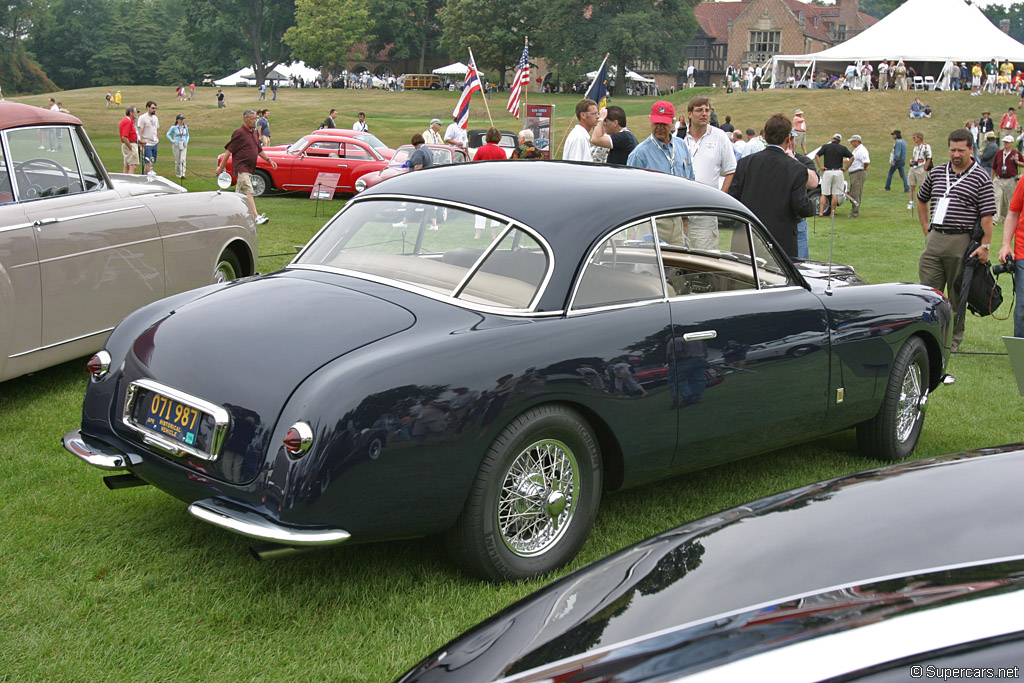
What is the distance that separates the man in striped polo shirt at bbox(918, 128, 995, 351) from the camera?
8.64 m

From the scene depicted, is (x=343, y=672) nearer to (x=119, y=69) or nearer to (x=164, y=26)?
(x=119, y=69)

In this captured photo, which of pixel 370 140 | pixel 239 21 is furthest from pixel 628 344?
pixel 239 21

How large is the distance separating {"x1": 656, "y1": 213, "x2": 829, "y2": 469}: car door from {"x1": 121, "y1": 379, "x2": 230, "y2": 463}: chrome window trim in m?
2.02

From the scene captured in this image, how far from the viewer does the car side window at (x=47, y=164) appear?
653 centimetres

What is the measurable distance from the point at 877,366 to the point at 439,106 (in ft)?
222

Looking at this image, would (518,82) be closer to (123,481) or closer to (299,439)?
(123,481)

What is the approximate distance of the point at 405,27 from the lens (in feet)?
338

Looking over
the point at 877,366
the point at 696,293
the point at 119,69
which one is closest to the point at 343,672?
the point at 696,293

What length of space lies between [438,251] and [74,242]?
10.2 feet

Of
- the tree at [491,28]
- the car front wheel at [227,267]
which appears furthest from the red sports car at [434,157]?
the tree at [491,28]

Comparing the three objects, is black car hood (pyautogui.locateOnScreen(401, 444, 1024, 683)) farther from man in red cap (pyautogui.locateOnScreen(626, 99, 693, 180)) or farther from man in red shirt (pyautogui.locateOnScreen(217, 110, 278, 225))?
man in red shirt (pyautogui.locateOnScreen(217, 110, 278, 225))

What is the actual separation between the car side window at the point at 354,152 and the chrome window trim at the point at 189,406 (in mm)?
20901

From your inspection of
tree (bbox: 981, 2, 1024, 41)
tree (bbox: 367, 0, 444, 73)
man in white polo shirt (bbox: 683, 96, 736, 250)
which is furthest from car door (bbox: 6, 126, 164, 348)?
tree (bbox: 981, 2, 1024, 41)

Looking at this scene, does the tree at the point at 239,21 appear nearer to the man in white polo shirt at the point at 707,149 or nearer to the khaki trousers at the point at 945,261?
the man in white polo shirt at the point at 707,149
